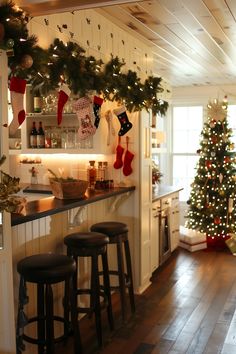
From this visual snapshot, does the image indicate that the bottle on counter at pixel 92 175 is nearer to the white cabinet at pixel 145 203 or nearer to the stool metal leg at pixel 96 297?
the white cabinet at pixel 145 203

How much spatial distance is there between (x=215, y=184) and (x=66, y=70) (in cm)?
390

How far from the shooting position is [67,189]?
321 centimetres

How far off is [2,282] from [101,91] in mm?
1748

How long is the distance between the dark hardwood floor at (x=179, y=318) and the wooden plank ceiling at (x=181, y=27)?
8.01ft

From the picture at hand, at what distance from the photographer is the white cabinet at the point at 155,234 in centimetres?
475

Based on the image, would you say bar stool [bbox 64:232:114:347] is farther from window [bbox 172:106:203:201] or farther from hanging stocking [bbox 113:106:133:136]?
window [bbox 172:106:203:201]

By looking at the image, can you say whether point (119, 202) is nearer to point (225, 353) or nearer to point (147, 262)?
point (147, 262)

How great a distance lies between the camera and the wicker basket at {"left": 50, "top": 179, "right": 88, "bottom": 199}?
321 cm

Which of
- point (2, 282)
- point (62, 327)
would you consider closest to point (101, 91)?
point (2, 282)

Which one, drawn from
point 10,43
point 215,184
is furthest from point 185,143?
point 10,43

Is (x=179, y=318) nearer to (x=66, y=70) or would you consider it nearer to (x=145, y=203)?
(x=145, y=203)

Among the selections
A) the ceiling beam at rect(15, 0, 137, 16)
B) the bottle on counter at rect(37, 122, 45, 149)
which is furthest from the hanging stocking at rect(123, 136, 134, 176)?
the ceiling beam at rect(15, 0, 137, 16)

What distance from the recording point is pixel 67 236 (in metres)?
3.21

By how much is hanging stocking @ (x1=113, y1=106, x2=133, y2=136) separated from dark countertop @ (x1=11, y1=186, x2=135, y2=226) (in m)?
0.62
